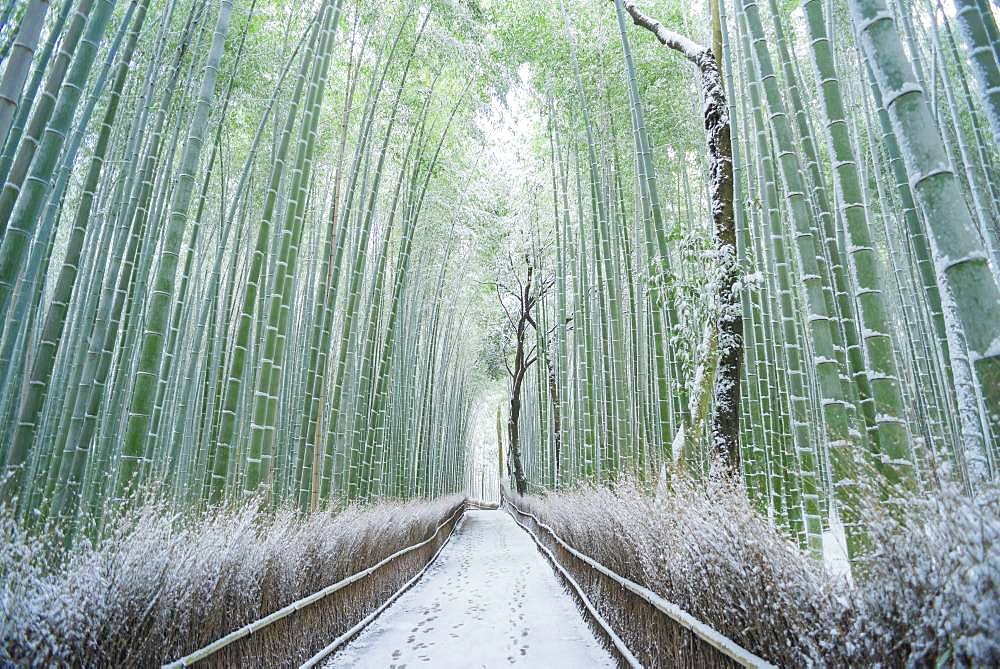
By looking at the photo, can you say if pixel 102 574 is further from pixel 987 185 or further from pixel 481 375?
pixel 481 375

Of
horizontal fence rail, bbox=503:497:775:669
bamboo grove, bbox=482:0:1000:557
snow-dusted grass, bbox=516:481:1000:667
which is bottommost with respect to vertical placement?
horizontal fence rail, bbox=503:497:775:669

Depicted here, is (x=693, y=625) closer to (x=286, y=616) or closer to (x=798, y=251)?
(x=798, y=251)

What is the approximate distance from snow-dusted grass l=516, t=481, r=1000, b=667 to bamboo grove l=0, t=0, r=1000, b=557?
0.15 metres

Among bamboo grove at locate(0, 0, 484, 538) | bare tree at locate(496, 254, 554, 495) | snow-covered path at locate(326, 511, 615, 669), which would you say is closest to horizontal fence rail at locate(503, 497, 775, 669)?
snow-covered path at locate(326, 511, 615, 669)

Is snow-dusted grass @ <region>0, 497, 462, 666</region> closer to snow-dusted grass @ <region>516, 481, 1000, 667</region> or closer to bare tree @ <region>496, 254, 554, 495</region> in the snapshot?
snow-dusted grass @ <region>516, 481, 1000, 667</region>

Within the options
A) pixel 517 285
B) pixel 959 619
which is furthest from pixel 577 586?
pixel 517 285

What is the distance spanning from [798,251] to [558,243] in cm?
559

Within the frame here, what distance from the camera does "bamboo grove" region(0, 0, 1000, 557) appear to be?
1754mm

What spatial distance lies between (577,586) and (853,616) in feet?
10.7

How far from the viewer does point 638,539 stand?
275 cm

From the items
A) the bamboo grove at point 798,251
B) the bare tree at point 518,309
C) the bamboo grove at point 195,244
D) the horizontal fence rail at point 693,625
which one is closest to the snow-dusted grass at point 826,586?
the horizontal fence rail at point 693,625

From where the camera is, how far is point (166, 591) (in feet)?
5.45

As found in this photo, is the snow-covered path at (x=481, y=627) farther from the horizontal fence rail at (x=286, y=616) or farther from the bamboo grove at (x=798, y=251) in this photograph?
the bamboo grove at (x=798, y=251)

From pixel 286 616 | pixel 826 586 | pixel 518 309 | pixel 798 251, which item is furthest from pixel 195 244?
pixel 518 309
